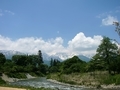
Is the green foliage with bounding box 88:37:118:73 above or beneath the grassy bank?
above

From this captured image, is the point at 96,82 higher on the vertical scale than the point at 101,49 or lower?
lower

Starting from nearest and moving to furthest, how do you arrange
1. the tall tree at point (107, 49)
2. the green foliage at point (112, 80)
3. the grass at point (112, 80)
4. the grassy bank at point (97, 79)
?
the green foliage at point (112, 80), the grass at point (112, 80), the grassy bank at point (97, 79), the tall tree at point (107, 49)

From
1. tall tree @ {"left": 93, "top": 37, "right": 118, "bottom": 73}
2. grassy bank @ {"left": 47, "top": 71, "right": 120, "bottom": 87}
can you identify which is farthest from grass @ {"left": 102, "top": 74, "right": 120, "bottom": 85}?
tall tree @ {"left": 93, "top": 37, "right": 118, "bottom": 73}

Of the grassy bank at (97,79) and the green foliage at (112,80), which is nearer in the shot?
the green foliage at (112,80)

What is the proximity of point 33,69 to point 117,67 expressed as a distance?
9106 cm

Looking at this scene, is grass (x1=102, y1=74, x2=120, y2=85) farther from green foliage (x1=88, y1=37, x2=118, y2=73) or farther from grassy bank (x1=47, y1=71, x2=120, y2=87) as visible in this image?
green foliage (x1=88, y1=37, x2=118, y2=73)

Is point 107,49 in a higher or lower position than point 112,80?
higher

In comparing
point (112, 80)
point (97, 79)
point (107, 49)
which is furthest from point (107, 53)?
point (112, 80)

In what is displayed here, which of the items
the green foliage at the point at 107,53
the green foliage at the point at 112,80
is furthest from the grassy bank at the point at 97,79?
the green foliage at the point at 107,53

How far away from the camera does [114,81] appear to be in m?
65.1

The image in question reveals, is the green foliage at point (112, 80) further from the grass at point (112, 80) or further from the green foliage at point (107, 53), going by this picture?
the green foliage at point (107, 53)

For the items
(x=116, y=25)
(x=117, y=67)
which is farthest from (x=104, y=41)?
(x=116, y=25)

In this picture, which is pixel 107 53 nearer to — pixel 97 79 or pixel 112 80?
pixel 97 79

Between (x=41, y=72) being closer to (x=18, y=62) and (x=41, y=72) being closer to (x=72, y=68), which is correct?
(x=18, y=62)
